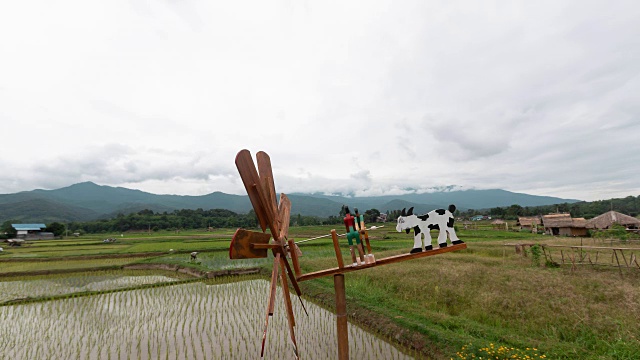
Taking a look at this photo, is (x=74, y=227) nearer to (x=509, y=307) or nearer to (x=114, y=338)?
(x=114, y=338)

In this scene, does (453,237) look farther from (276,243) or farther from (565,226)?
(565,226)

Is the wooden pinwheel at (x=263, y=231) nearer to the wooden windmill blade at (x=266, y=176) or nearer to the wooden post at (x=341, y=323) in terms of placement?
the wooden windmill blade at (x=266, y=176)

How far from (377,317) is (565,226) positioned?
36.9 meters

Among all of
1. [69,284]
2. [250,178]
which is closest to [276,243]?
[250,178]

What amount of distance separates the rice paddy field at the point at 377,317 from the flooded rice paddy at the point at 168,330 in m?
0.04

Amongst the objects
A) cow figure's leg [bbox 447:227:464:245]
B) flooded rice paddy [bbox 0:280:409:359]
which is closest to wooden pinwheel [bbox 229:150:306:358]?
cow figure's leg [bbox 447:227:464:245]

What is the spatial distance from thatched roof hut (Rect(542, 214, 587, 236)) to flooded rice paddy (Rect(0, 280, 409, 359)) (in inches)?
1445

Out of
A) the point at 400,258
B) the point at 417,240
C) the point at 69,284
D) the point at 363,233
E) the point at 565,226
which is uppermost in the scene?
the point at 363,233

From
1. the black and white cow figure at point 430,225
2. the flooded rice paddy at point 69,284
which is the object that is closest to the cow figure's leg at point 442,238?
the black and white cow figure at point 430,225

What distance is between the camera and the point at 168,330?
932 centimetres

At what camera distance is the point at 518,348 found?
6.34m

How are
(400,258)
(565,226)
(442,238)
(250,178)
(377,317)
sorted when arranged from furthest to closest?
(565,226), (377,317), (400,258), (442,238), (250,178)

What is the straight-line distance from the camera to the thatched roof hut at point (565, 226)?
33156mm

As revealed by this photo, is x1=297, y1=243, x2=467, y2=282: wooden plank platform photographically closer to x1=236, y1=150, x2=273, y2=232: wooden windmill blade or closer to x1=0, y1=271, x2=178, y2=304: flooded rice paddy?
x1=236, y1=150, x2=273, y2=232: wooden windmill blade
